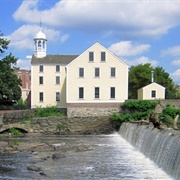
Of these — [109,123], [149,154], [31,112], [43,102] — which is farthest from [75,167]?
[43,102]

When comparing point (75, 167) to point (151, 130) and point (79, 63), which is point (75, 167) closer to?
point (151, 130)

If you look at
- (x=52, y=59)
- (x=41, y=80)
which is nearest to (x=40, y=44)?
(x=52, y=59)

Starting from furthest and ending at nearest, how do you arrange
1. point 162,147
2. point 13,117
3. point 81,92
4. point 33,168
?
point 81,92, point 13,117, point 162,147, point 33,168

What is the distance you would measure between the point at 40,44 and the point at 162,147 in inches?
1686

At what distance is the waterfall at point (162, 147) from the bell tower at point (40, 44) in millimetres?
33304

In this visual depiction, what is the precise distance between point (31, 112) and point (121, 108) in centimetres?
1129

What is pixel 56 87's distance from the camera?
58188mm

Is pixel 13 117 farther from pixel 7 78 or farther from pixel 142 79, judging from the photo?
pixel 142 79

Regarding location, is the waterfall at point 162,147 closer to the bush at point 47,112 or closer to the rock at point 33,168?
the rock at point 33,168

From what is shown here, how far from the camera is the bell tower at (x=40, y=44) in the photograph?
197 ft

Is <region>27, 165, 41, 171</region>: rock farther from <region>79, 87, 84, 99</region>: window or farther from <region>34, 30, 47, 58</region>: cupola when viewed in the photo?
<region>34, 30, 47, 58</region>: cupola

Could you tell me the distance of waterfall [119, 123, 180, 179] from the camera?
1822 centimetres

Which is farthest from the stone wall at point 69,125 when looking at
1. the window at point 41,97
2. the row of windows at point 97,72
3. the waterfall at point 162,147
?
the waterfall at point 162,147

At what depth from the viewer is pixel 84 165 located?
70.7ft
